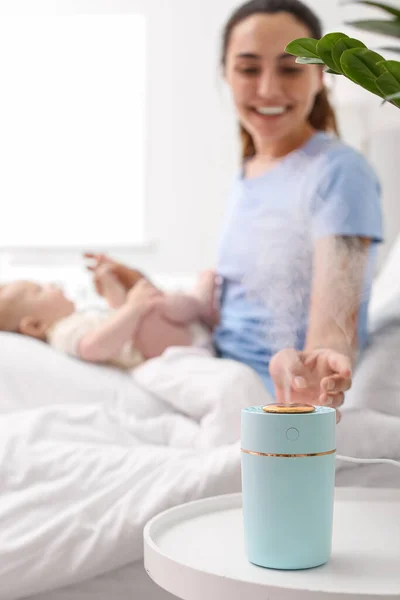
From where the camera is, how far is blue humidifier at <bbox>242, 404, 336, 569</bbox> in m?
0.64

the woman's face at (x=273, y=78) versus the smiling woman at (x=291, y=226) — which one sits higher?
the woman's face at (x=273, y=78)

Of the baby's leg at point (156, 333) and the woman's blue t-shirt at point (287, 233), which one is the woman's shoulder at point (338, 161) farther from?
the baby's leg at point (156, 333)

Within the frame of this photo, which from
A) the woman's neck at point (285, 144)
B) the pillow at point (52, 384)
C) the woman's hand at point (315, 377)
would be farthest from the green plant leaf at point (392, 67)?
the pillow at point (52, 384)

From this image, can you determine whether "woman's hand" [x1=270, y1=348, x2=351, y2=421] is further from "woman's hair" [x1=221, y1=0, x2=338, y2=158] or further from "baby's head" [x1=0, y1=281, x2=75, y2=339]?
"baby's head" [x1=0, y1=281, x2=75, y2=339]

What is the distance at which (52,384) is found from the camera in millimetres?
1323

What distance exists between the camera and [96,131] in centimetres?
365

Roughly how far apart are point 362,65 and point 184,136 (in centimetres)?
306

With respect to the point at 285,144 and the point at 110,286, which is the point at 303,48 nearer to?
the point at 285,144

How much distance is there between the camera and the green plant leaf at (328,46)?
642 mm

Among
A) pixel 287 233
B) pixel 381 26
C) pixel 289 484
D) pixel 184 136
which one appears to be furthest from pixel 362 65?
pixel 184 136

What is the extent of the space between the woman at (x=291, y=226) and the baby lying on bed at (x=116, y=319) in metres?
0.08

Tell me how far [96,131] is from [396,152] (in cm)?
143

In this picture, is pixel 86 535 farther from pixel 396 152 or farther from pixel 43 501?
pixel 396 152

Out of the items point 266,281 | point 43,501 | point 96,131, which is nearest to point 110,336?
point 266,281
